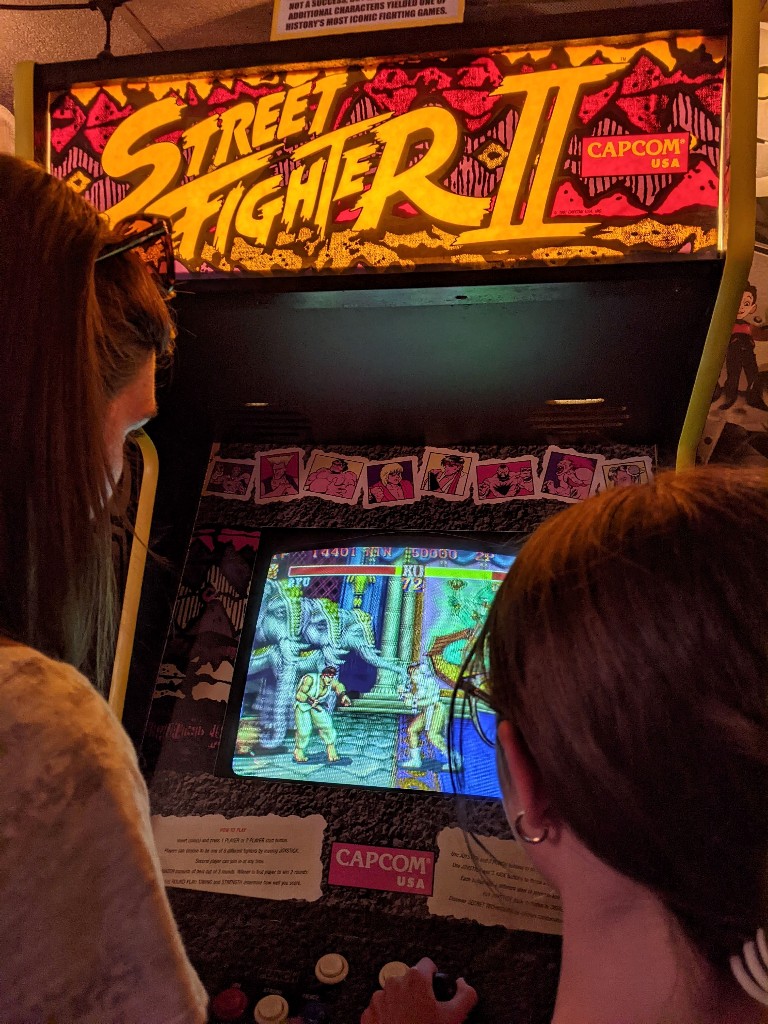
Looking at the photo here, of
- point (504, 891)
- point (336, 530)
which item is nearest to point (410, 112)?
point (336, 530)

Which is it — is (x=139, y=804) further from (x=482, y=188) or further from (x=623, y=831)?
(x=482, y=188)

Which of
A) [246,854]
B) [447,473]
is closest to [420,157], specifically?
[447,473]

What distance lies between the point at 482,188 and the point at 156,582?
0.84m

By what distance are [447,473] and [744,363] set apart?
89 cm

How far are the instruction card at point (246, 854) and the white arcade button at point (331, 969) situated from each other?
0.28 ft

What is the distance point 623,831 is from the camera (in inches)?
22.7

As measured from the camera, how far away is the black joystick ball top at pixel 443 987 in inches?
40.3

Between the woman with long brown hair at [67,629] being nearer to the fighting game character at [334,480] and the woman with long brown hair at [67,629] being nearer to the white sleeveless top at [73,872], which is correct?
the white sleeveless top at [73,872]

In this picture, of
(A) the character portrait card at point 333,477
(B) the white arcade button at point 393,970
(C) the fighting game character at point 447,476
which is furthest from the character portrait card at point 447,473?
(B) the white arcade button at point 393,970

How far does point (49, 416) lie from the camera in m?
0.76

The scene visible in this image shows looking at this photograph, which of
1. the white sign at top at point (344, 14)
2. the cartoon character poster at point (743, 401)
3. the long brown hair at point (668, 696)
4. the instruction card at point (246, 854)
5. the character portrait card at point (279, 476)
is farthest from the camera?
the cartoon character poster at point (743, 401)

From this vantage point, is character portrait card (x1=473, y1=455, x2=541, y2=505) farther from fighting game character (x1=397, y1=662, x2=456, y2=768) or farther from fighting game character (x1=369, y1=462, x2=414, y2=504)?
fighting game character (x1=397, y1=662, x2=456, y2=768)

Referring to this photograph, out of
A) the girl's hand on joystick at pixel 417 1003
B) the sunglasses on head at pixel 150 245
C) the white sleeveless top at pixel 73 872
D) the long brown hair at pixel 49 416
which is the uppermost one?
the sunglasses on head at pixel 150 245

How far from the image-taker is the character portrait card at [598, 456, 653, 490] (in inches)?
51.9
